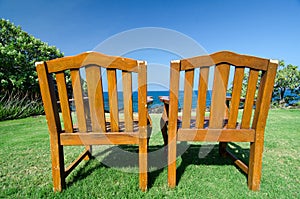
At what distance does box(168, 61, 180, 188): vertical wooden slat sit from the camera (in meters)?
1.37

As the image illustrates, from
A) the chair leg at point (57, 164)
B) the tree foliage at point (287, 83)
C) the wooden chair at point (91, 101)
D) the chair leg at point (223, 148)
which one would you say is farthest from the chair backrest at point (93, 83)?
the tree foliage at point (287, 83)

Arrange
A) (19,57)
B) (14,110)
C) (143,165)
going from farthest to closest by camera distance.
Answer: (19,57)
(14,110)
(143,165)

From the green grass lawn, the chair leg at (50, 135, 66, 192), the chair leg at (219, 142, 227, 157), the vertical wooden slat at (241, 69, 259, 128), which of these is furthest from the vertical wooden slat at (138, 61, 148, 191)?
the chair leg at (219, 142, 227, 157)

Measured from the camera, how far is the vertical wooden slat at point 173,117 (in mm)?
1374

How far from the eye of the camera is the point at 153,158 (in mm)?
2250

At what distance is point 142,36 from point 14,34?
378 inches

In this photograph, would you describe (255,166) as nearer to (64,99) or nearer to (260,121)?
(260,121)

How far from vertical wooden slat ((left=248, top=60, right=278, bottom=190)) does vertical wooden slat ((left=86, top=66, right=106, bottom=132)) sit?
4.45 ft

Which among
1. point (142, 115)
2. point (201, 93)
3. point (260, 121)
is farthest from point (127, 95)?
point (260, 121)

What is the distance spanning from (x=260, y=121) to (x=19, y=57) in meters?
9.80

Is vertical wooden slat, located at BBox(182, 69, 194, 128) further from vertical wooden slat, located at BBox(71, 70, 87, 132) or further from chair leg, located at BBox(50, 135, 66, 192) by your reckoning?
chair leg, located at BBox(50, 135, 66, 192)

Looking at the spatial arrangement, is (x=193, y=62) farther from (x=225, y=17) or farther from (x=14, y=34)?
(x=14, y=34)

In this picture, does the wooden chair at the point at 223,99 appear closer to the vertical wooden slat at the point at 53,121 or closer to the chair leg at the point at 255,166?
the chair leg at the point at 255,166

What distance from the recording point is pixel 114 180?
5.53 ft
